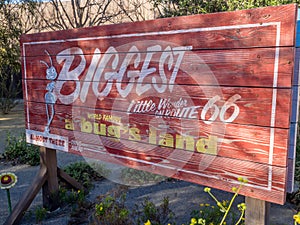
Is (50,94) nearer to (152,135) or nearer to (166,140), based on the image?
(152,135)

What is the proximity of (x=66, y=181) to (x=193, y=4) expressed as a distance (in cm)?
402

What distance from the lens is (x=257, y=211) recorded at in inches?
62.7

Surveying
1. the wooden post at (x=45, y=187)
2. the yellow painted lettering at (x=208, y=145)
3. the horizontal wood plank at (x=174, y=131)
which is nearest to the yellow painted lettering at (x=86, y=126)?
the horizontal wood plank at (x=174, y=131)

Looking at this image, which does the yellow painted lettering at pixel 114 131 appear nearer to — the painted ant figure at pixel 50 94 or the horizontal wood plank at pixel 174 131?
the horizontal wood plank at pixel 174 131

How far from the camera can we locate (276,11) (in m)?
1.37

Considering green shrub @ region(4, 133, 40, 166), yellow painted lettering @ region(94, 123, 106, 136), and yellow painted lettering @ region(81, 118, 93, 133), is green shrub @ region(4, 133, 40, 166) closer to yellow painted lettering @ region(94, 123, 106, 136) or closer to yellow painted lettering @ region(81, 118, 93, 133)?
yellow painted lettering @ region(81, 118, 93, 133)

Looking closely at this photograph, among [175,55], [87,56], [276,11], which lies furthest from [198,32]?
[87,56]

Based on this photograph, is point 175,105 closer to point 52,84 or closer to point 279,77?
point 279,77

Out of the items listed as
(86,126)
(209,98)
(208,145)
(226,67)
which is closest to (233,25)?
(226,67)

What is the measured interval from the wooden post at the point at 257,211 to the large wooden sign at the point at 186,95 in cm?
8

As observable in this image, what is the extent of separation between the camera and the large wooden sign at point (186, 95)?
1.43 meters

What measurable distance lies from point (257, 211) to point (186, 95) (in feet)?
2.37

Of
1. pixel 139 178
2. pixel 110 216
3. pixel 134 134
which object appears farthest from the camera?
pixel 139 178

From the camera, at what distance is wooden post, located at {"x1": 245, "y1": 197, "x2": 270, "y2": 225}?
1.58 metres
